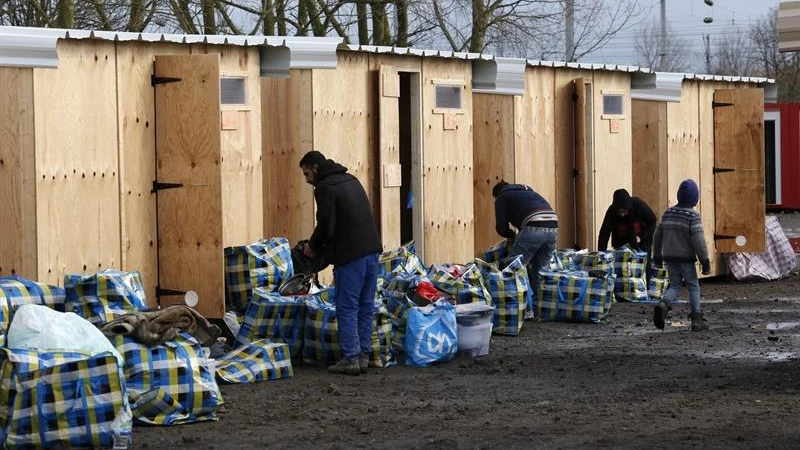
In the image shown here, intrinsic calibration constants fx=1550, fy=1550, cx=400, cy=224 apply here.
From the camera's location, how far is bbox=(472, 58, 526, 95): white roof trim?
17.0 meters

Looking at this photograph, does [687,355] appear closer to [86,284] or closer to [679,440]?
[679,440]

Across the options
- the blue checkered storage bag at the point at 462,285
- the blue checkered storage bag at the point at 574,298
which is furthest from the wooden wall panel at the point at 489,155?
the blue checkered storage bag at the point at 462,285

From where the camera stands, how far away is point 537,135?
59.8ft

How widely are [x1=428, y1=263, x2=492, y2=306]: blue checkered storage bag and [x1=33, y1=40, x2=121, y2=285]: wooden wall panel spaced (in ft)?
9.29

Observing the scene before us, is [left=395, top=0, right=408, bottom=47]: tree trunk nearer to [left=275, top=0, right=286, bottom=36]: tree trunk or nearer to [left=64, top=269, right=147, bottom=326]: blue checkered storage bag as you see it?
[left=275, top=0, right=286, bottom=36]: tree trunk

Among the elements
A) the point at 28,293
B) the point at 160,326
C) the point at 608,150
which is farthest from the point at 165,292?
the point at 608,150

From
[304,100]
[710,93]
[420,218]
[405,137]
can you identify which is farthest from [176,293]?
[710,93]

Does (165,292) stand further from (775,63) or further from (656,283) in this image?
(775,63)

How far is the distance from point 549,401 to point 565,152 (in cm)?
867

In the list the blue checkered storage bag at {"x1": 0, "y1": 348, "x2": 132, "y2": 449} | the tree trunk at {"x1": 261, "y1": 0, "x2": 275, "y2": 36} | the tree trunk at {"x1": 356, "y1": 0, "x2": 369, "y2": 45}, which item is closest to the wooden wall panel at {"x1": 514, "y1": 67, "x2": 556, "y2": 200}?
the tree trunk at {"x1": 261, "y1": 0, "x2": 275, "y2": 36}

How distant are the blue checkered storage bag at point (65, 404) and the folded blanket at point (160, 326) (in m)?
0.99

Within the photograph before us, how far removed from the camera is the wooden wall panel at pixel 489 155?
17547mm

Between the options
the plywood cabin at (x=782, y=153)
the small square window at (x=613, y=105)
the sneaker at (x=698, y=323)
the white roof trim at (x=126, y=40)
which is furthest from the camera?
the plywood cabin at (x=782, y=153)

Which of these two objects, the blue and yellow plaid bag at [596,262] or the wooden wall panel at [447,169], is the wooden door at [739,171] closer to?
the blue and yellow plaid bag at [596,262]
